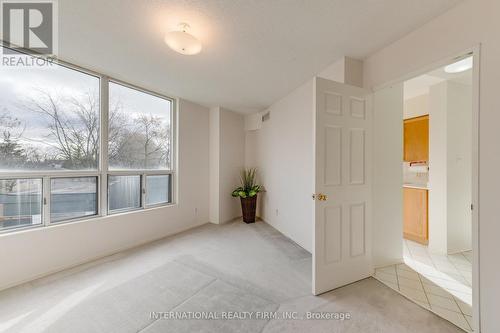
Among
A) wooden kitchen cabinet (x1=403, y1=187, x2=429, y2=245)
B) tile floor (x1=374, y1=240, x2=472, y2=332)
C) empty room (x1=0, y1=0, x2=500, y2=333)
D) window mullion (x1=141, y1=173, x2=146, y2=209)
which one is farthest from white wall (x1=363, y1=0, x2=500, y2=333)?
window mullion (x1=141, y1=173, x2=146, y2=209)

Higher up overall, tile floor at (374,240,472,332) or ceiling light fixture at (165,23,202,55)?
ceiling light fixture at (165,23,202,55)

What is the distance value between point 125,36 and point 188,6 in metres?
0.84

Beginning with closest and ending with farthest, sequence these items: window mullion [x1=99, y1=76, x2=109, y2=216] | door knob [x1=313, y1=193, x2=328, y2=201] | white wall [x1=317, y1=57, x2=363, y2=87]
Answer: door knob [x1=313, y1=193, x2=328, y2=201], white wall [x1=317, y1=57, x2=363, y2=87], window mullion [x1=99, y1=76, x2=109, y2=216]

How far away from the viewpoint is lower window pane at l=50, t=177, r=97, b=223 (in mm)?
2533

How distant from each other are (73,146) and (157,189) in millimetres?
1388

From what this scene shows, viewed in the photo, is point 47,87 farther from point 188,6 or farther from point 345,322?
point 345,322

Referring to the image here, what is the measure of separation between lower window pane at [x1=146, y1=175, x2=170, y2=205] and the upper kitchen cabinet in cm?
458

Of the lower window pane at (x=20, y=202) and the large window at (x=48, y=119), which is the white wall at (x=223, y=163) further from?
the lower window pane at (x=20, y=202)

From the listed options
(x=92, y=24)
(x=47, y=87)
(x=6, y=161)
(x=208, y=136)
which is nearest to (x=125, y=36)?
(x=92, y=24)


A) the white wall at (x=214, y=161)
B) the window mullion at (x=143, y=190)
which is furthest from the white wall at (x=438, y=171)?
the window mullion at (x=143, y=190)

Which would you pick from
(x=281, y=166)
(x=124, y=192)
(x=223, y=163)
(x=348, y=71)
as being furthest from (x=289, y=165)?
(x=124, y=192)

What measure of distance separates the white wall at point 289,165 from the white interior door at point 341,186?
1.48ft

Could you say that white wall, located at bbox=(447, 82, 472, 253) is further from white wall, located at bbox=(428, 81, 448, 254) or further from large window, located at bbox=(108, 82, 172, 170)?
large window, located at bbox=(108, 82, 172, 170)

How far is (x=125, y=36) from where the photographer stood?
2.04 m
